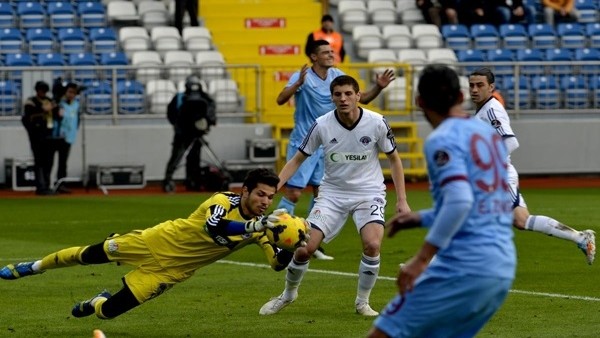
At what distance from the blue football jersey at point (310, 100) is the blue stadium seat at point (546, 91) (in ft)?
48.5

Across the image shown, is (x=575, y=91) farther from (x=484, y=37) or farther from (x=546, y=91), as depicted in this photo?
(x=484, y=37)

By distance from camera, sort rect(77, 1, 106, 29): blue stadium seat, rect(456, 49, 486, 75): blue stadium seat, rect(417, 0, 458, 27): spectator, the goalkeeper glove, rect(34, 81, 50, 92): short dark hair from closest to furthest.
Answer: the goalkeeper glove < rect(34, 81, 50, 92): short dark hair < rect(77, 1, 106, 29): blue stadium seat < rect(456, 49, 486, 75): blue stadium seat < rect(417, 0, 458, 27): spectator

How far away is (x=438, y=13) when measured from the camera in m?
32.4

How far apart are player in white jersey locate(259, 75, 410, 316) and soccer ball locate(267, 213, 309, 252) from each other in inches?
68.0

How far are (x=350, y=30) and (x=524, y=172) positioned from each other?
5.32 m

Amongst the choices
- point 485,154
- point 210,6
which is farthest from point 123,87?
point 485,154

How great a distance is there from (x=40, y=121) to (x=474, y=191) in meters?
19.6

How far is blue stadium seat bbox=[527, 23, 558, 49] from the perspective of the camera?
32.1 m

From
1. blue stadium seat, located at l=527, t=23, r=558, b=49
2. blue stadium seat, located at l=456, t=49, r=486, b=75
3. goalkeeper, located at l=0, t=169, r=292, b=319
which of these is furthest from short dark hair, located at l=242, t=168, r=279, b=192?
blue stadium seat, located at l=527, t=23, r=558, b=49

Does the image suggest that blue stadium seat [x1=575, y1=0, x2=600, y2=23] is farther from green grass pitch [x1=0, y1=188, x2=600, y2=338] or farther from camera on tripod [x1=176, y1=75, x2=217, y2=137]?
green grass pitch [x1=0, y1=188, x2=600, y2=338]

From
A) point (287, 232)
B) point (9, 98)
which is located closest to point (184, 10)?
point (9, 98)

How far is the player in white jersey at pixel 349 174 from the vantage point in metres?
11.9

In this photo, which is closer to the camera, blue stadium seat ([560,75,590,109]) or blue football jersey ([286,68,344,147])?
blue football jersey ([286,68,344,147])

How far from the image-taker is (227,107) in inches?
1133
